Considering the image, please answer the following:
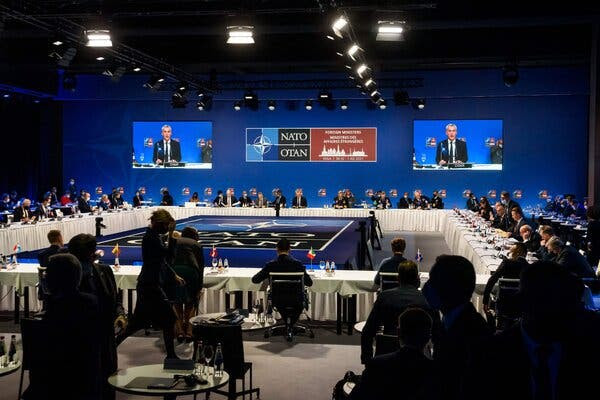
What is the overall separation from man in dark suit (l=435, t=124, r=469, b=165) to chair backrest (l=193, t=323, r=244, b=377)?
59.0 ft

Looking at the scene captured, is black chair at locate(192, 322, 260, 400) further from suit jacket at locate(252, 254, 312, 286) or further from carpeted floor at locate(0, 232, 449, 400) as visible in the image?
suit jacket at locate(252, 254, 312, 286)

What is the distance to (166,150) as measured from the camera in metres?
23.2

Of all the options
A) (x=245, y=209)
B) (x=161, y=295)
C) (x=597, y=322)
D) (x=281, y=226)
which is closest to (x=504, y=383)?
(x=597, y=322)

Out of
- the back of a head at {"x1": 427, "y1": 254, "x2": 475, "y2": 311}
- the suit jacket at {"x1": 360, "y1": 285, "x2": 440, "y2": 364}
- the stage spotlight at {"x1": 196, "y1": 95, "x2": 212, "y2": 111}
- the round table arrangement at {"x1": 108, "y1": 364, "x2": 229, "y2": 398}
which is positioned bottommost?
the round table arrangement at {"x1": 108, "y1": 364, "x2": 229, "y2": 398}

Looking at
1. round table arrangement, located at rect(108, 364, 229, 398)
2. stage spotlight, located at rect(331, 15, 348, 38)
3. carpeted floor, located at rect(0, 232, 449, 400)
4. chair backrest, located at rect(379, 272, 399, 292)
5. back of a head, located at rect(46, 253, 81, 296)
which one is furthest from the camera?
stage spotlight, located at rect(331, 15, 348, 38)

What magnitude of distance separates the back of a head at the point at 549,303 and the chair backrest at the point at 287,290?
5.27 meters

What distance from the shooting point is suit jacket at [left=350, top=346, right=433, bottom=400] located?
2266 mm

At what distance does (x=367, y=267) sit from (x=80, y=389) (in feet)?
33.8

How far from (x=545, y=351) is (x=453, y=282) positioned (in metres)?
0.69

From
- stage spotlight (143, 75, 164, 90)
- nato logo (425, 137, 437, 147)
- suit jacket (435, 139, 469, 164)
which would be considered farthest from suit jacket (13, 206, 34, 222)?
suit jacket (435, 139, 469, 164)

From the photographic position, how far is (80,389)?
3.04 m

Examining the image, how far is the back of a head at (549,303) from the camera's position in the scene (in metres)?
1.65

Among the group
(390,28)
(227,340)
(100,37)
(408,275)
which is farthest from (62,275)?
(100,37)

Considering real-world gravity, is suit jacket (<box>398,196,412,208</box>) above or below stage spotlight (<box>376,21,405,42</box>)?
below
